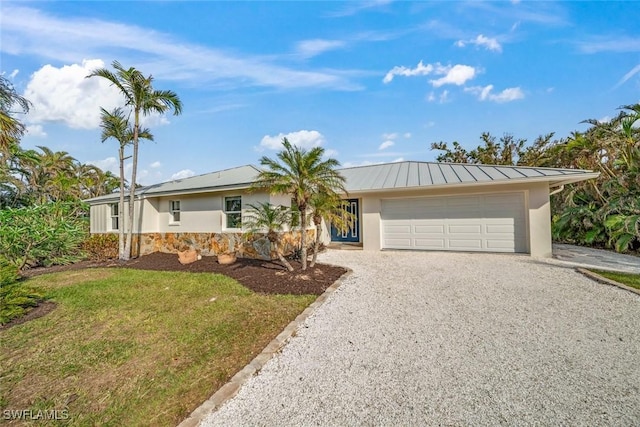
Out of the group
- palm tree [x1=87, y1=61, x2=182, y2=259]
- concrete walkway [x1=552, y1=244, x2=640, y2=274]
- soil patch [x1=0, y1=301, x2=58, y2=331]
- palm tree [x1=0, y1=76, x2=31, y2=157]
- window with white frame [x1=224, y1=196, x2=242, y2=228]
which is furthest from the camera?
window with white frame [x1=224, y1=196, x2=242, y2=228]

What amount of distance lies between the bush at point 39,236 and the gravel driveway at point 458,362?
470 inches

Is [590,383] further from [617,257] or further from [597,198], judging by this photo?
[597,198]

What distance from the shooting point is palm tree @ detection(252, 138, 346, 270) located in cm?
758

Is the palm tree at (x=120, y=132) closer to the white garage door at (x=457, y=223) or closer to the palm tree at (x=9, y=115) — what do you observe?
the palm tree at (x=9, y=115)

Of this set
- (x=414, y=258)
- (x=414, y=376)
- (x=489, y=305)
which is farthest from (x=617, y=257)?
(x=414, y=376)

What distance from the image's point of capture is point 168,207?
13078 millimetres

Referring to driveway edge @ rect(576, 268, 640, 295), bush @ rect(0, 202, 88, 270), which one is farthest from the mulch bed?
driveway edge @ rect(576, 268, 640, 295)

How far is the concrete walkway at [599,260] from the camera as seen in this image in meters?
8.32

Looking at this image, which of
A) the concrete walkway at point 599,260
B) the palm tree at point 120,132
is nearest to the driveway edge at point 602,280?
the concrete walkway at point 599,260

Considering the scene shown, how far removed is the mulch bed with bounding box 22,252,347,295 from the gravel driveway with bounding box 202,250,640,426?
101cm

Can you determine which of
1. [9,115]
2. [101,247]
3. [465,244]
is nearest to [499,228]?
[465,244]

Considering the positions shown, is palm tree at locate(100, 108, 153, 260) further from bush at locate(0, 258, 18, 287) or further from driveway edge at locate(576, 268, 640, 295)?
driveway edge at locate(576, 268, 640, 295)

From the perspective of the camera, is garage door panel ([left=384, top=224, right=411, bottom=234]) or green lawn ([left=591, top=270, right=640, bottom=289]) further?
garage door panel ([left=384, top=224, right=411, bottom=234])

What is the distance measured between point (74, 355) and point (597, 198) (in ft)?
59.4
